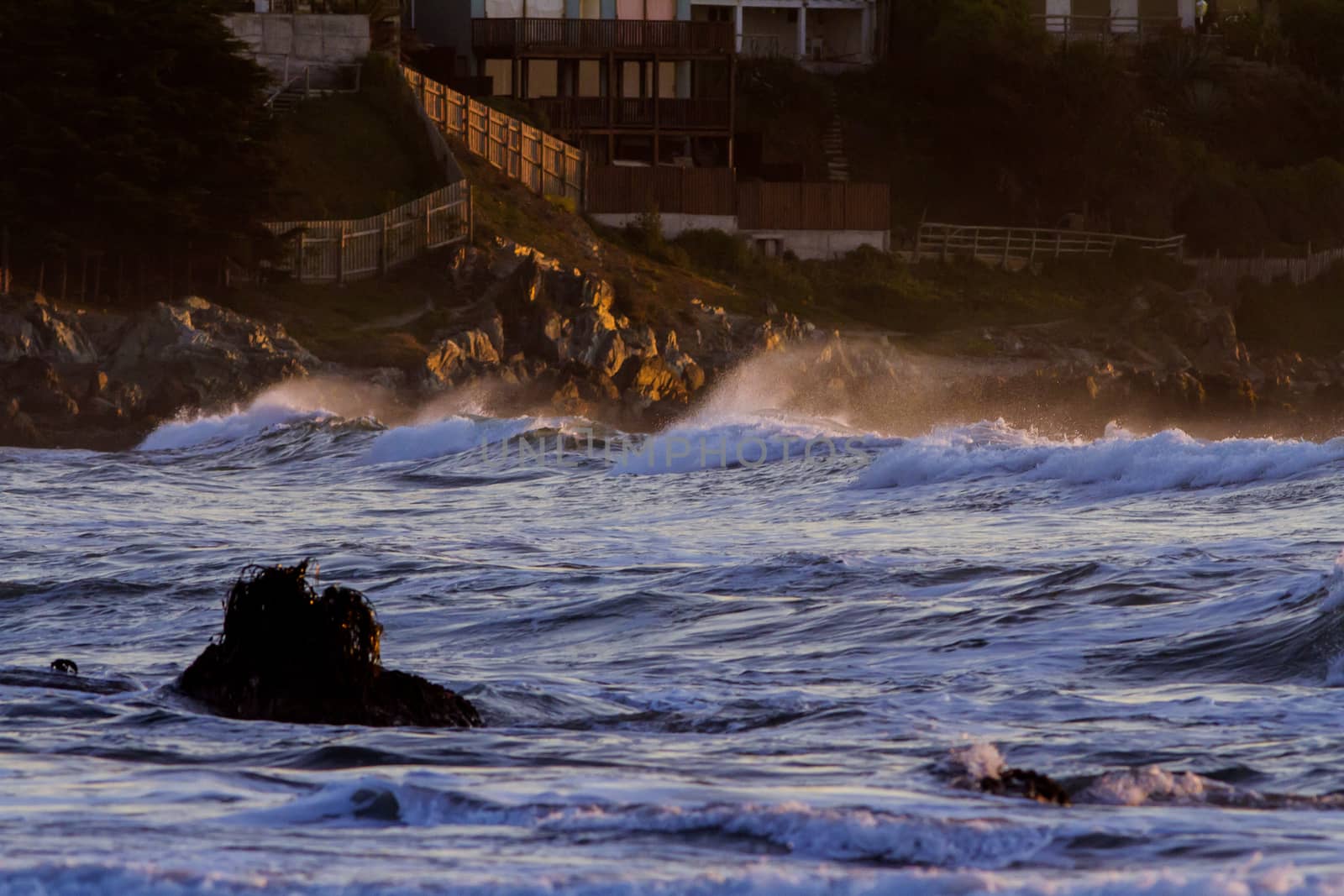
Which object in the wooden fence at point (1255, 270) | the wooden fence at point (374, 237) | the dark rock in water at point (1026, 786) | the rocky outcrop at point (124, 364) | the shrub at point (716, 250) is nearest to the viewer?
the dark rock in water at point (1026, 786)

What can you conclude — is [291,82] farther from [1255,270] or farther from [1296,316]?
[1296,316]

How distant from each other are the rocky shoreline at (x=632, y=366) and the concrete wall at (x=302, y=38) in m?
9.65

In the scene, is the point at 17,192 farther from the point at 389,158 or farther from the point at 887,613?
the point at 887,613

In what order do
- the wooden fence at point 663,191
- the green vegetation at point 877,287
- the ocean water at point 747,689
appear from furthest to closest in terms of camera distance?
the wooden fence at point 663,191, the green vegetation at point 877,287, the ocean water at point 747,689

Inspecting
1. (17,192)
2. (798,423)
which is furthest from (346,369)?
(798,423)

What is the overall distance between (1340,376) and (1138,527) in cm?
3832

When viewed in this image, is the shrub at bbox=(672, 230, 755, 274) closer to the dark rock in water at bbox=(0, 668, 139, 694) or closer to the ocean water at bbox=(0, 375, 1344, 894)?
the ocean water at bbox=(0, 375, 1344, 894)

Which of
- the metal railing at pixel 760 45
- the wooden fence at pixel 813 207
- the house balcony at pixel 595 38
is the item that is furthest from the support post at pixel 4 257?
the metal railing at pixel 760 45

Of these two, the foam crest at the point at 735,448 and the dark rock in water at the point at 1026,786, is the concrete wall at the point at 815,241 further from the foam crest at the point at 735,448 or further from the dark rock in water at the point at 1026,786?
the dark rock in water at the point at 1026,786

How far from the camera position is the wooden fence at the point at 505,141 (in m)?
52.5

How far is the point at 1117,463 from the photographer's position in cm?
2328

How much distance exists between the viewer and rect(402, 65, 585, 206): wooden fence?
172 ft

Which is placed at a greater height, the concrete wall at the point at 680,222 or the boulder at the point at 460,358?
the concrete wall at the point at 680,222

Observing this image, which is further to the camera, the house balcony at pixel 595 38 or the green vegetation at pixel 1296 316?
the house balcony at pixel 595 38
